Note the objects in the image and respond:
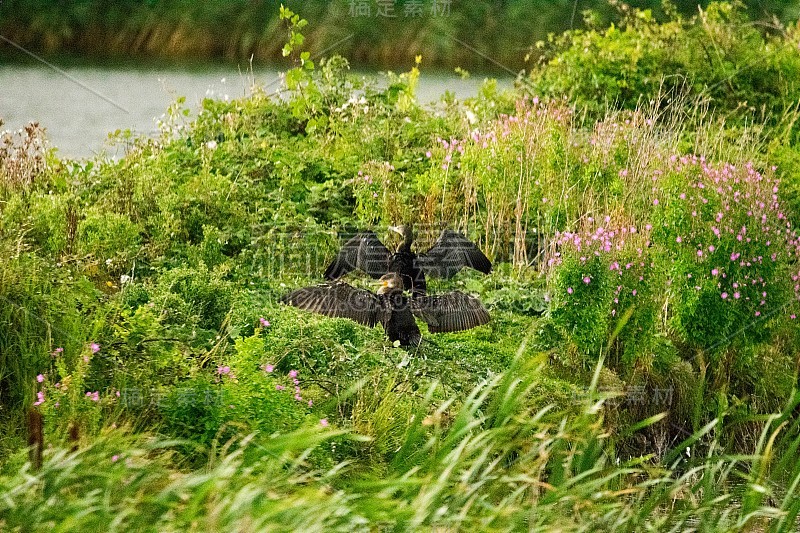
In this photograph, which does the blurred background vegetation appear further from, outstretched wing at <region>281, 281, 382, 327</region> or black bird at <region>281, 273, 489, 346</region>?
outstretched wing at <region>281, 281, 382, 327</region>

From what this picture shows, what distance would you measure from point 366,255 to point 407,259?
0.67 feet

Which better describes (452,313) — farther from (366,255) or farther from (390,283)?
(366,255)

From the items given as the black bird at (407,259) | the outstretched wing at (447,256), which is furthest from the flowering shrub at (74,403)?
the outstretched wing at (447,256)

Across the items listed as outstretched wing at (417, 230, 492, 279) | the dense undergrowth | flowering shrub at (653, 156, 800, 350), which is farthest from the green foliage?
outstretched wing at (417, 230, 492, 279)

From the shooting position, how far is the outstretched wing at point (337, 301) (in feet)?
17.5

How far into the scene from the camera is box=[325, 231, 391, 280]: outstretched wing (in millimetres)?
5672

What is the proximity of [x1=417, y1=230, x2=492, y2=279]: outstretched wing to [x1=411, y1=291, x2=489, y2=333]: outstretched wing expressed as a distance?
421 millimetres

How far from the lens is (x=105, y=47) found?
41.4 ft

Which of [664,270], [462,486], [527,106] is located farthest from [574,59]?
[462,486]

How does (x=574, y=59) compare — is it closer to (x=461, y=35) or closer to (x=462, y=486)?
(x=461, y=35)

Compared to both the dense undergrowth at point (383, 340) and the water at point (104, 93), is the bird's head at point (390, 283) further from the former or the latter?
the water at point (104, 93)

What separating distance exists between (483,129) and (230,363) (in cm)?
388

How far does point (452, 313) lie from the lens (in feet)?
18.0

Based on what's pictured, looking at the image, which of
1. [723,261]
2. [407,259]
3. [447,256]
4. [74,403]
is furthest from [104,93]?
[74,403]
